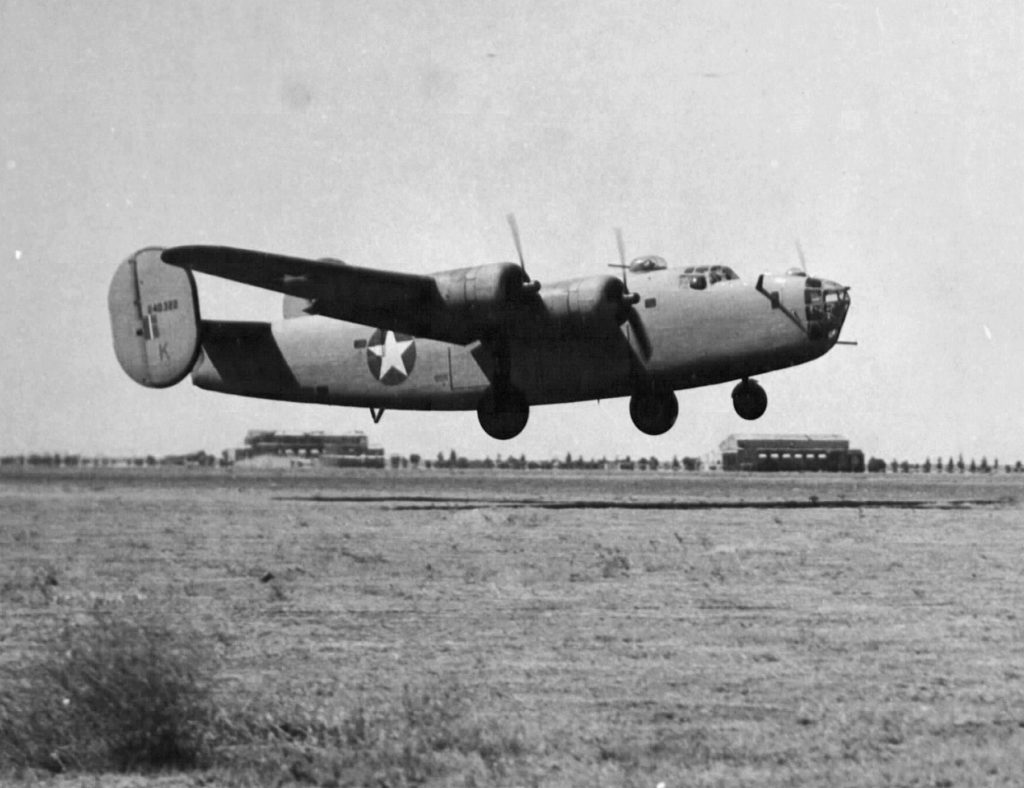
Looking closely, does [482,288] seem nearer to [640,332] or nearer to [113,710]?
[640,332]

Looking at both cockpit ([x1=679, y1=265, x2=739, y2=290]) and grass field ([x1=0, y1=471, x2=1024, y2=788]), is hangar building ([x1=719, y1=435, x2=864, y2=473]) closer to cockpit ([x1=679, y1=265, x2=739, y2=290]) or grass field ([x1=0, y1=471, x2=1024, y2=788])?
cockpit ([x1=679, y1=265, x2=739, y2=290])

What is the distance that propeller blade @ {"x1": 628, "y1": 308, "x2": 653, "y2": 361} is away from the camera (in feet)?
102

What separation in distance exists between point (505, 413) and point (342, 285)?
553 centimetres

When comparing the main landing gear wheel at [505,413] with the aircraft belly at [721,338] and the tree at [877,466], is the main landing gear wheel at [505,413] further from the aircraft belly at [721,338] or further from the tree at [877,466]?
the tree at [877,466]

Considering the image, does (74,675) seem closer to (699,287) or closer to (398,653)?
(398,653)

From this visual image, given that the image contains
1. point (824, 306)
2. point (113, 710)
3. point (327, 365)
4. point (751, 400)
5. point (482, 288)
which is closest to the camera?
point (113, 710)

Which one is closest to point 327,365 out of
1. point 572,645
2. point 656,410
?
point 656,410

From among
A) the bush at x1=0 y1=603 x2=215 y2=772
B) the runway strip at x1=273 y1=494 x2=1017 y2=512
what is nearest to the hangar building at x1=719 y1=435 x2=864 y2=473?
the runway strip at x1=273 y1=494 x2=1017 y2=512

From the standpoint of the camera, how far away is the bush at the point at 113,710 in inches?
302

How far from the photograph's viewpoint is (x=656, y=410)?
108 feet

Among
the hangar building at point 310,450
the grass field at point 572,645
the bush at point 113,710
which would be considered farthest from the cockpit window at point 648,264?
the hangar building at point 310,450

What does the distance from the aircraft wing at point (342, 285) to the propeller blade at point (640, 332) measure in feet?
12.9

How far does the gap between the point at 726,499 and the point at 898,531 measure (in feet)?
42.5

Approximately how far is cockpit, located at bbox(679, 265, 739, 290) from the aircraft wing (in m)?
5.42
